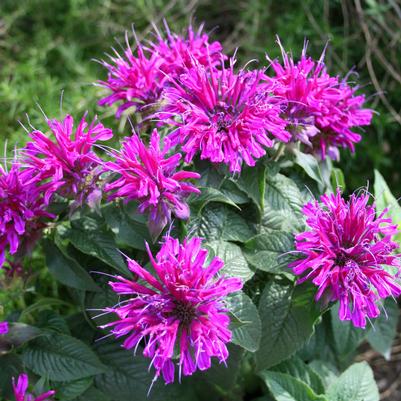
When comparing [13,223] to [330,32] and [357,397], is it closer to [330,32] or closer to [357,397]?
[357,397]

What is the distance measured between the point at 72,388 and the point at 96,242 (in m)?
0.28

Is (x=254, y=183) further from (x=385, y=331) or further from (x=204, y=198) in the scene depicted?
(x=385, y=331)

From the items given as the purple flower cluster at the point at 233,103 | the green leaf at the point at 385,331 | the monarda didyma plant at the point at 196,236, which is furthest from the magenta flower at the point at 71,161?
the green leaf at the point at 385,331

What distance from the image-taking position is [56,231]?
110cm

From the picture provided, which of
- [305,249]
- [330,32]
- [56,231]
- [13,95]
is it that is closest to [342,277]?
[305,249]

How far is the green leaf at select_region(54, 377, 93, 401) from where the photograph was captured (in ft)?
3.65

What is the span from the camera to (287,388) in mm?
1129

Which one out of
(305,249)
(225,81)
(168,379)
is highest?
(225,81)

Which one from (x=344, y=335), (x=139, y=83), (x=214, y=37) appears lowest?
(x=344, y=335)

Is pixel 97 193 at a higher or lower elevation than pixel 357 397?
higher

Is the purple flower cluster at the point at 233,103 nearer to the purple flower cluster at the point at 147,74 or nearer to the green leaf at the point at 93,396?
the purple flower cluster at the point at 147,74

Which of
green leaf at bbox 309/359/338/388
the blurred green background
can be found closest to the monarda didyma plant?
green leaf at bbox 309/359/338/388

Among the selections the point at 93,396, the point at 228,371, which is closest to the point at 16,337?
the point at 93,396

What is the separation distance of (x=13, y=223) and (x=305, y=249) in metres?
0.50
